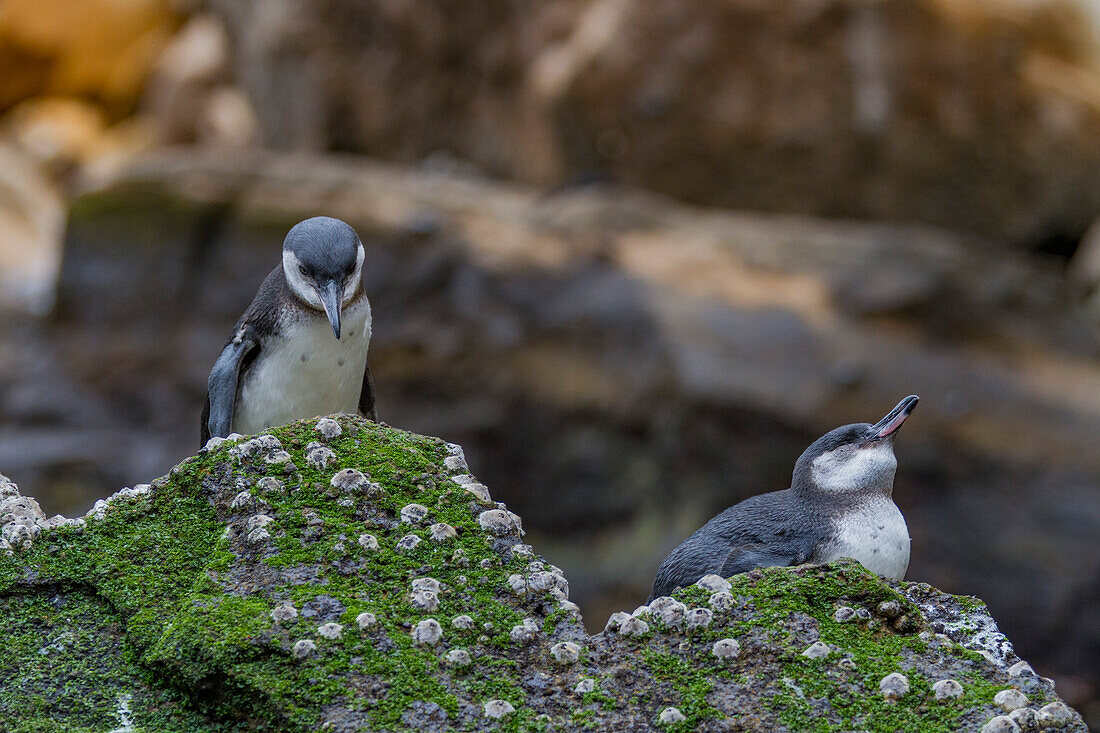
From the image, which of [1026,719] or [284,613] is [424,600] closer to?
[284,613]

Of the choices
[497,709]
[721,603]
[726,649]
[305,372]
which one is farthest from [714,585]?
[305,372]

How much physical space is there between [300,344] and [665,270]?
8188mm

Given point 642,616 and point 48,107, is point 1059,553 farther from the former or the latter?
point 48,107

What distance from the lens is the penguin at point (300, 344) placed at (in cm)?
505

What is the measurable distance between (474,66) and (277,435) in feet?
43.5

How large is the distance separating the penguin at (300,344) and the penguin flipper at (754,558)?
1889mm

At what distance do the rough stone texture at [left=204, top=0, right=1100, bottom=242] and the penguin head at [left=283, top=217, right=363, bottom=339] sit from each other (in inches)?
384

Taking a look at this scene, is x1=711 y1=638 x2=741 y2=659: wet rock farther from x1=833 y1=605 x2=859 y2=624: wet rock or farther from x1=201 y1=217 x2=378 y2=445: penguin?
x1=201 y1=217 x2=378 y2=445: penguin

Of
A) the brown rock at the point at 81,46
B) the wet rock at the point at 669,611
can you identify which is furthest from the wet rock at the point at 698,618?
the brown rock at the point at 81,46

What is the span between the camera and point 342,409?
218 inches

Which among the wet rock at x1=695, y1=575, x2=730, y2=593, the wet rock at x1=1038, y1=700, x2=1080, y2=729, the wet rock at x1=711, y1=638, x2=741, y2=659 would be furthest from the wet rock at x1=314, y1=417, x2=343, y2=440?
the wet rock at x1=1038, y1=700, x2=1080, y2=729

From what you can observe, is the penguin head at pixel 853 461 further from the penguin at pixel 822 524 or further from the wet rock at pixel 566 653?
the wet rock at pixel 566 653

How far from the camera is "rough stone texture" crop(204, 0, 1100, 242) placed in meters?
13.9

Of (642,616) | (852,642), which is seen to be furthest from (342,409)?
(852,642)
